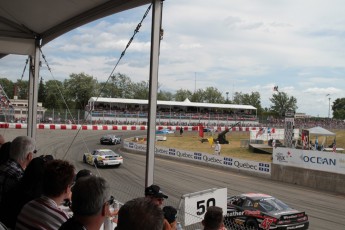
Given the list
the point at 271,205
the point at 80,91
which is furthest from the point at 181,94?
the point at 271,205

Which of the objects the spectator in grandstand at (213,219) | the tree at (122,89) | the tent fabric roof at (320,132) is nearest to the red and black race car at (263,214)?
the spectator in grandstand at (213,219)

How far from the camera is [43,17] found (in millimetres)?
7035

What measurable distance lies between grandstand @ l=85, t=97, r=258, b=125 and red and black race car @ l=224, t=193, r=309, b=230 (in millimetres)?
29944

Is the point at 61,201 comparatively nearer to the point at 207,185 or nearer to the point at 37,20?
the point at 37,20

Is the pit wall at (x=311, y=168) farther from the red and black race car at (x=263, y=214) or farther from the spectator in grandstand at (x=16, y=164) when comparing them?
the spectator in grandstand at (x=16, y=164)

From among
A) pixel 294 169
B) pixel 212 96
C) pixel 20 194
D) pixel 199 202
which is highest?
pixel 212 96

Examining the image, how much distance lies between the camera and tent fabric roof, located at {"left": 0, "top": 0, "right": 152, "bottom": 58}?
5.75 meters

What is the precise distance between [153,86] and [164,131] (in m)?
45.2

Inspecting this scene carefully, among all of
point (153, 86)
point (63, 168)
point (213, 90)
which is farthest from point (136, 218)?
point (213, 90)

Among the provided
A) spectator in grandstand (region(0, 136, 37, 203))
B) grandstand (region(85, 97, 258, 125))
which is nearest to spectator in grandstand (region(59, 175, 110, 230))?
spectator in grandstand (region(0, 136, 37, 203))

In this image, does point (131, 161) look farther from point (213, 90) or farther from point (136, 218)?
point (213, 90)

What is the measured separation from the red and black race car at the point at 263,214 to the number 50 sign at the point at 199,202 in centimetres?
494

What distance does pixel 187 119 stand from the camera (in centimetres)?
6228

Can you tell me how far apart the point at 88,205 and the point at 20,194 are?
4.39 ft
